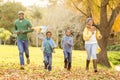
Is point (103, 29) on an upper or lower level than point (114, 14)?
lower

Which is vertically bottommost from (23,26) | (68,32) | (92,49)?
(92,49)

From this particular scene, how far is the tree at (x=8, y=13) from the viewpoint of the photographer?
65438mm

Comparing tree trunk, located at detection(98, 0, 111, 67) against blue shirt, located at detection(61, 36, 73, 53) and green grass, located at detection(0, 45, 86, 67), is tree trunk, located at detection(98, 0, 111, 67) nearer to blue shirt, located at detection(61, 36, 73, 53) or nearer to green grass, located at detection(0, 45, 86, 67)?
green grass, located at detection(0, 45, 86, 67)

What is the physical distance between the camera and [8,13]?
66.6 m

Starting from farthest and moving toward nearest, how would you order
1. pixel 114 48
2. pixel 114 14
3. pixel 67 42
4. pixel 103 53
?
pixel 114 48 → pixel 103 53 → pixel 114 14 → pixel 67 42

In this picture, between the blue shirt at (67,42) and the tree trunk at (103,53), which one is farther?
the tree trunk at (103,53)

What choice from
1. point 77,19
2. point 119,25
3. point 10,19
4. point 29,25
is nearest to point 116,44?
point 77,19

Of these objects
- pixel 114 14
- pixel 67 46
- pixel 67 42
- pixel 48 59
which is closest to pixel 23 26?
pixel 48 59

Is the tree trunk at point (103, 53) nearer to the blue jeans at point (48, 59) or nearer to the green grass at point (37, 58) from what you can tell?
the green grass at point (37, 58)

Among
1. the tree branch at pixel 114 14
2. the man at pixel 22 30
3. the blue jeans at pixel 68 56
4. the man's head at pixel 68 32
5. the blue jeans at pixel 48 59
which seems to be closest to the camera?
the blue jeans at pixel 48 59

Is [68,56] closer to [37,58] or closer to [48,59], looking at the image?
[48,59]

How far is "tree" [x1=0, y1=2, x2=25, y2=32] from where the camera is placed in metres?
65.4

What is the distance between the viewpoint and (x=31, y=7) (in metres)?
72.8

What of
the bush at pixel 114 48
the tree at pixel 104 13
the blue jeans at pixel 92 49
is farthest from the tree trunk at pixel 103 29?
the bush at pixel 114 48
